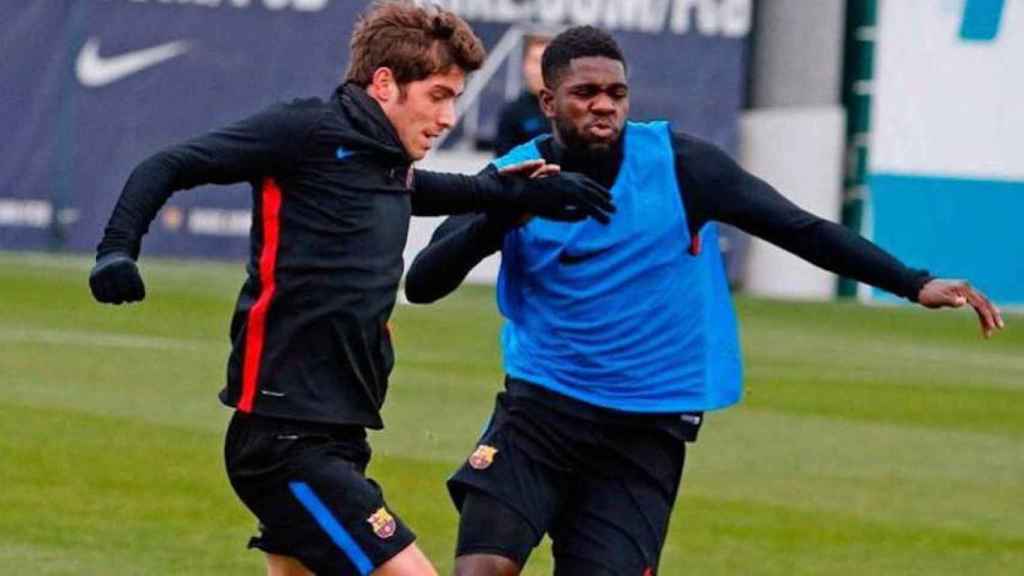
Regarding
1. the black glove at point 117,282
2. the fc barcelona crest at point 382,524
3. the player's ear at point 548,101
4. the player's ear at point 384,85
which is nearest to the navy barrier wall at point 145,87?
the player's ear at point 548,101

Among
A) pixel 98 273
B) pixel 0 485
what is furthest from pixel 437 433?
pixel 98 273

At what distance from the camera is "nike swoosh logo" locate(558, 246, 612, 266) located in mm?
7457

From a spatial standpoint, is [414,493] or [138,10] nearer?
[414,493]

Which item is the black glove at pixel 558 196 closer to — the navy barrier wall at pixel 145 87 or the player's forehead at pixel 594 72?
the player's forehead at pixel 594 72

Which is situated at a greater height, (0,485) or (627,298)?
(627,298)

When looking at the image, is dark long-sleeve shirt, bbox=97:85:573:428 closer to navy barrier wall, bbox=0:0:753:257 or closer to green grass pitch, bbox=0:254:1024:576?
green grass pitch, bbox=0:254:1024:576

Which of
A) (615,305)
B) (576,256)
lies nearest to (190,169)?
(576,256)

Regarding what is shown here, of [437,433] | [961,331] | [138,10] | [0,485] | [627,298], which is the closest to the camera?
[627,298]

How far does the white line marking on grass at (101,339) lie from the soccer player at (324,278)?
35.9 ft

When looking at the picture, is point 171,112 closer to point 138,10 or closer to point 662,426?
point 138,10

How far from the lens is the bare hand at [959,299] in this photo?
23.4ft

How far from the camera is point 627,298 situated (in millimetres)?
7457

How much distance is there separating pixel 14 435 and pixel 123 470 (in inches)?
42.0

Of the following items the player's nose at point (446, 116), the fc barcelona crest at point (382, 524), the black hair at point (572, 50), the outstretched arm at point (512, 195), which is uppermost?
the black hair at point (572, 50)
